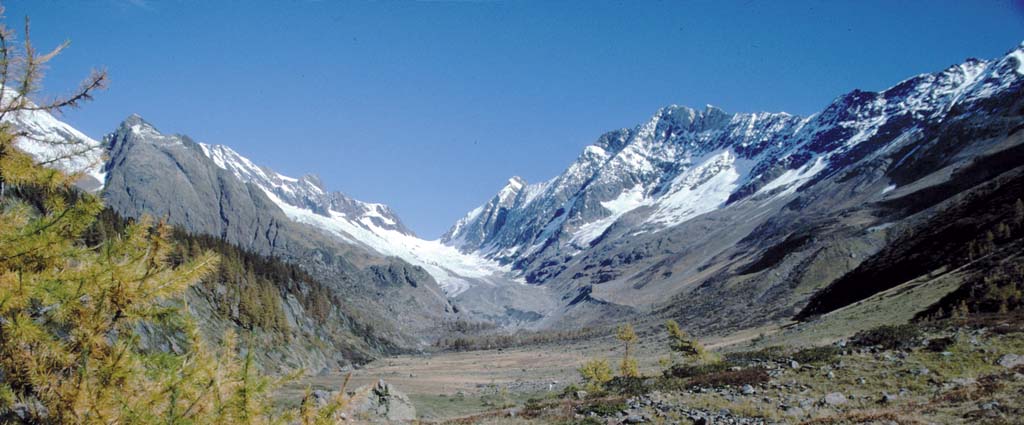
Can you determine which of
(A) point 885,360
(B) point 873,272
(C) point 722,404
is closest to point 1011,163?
(B) point 873,272

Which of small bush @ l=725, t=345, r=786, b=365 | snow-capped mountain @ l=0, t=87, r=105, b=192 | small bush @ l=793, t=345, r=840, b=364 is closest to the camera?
snow-capped mountain @ l=0, t=87, r=105, b=192

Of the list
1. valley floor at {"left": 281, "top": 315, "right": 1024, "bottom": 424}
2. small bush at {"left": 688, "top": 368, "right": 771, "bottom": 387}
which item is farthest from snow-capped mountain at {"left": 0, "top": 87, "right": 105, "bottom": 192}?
small bush at {"left": 688, "top": 368, "right": 771, "bottom": 387}

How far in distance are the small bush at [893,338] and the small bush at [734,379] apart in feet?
19.3

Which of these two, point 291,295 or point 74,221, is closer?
point 74,221

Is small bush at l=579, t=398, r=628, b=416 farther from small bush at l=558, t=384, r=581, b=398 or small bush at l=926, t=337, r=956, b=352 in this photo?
small bush at l=926, t=337, r=956, b=352

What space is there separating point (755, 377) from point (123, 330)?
2300cm

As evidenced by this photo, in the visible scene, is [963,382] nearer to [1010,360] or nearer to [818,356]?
[1010,360]

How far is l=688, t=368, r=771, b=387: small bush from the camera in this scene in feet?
71.8

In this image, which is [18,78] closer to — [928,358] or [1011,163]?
[928,358]

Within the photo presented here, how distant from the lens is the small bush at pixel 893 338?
23.0 m

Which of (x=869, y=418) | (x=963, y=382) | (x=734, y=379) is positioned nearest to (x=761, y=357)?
(x=734, y=379)

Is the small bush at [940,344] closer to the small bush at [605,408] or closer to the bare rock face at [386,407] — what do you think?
the small bush at [605,408]

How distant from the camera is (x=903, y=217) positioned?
115 meters

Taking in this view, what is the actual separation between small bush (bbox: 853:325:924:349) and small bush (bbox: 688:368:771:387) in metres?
5.89
